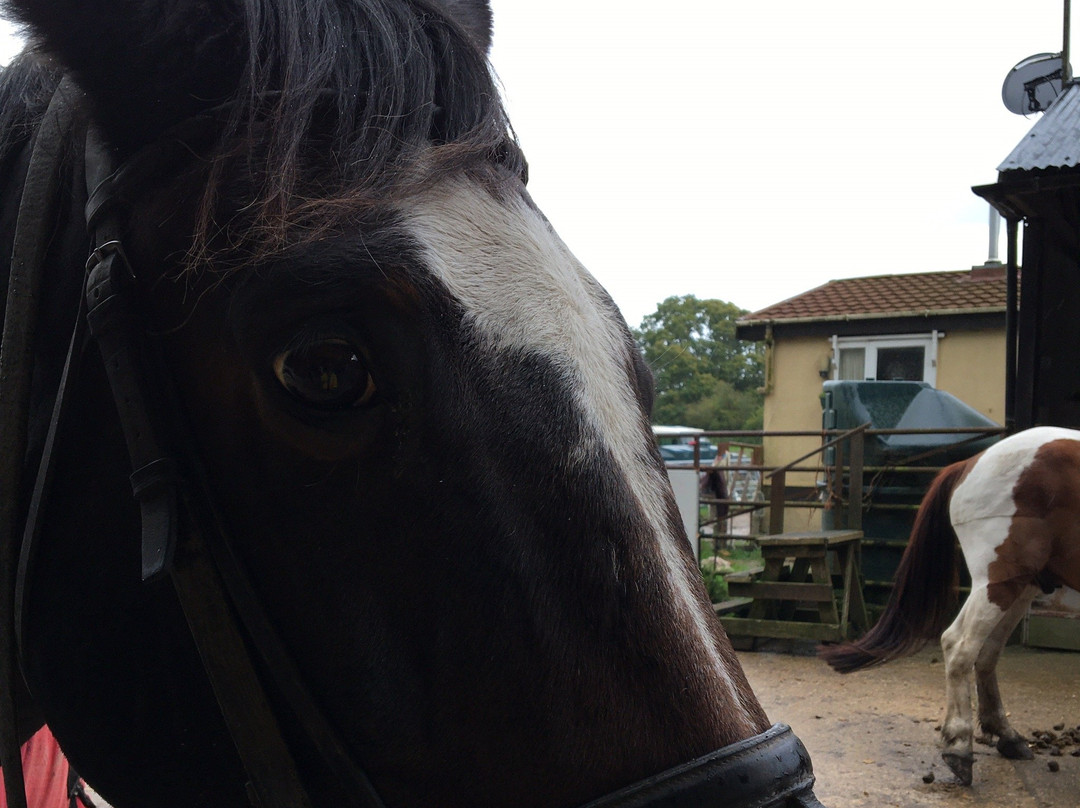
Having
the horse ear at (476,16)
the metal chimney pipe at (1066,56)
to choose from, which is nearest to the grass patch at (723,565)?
the horse ear at (476,16)

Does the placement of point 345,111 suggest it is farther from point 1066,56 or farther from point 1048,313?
point 1066,56

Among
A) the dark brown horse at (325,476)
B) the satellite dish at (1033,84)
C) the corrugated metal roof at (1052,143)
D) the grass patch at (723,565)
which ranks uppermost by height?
the satellite dish at (1033,84)

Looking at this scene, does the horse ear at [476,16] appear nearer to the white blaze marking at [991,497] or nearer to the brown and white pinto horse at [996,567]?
the brown and white pinto horse at [996,567]

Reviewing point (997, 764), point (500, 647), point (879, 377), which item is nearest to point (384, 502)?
point (500, 647)

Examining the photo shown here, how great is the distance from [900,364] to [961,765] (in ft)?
37.4

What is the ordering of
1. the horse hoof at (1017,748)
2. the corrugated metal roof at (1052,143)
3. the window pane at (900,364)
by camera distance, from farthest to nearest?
the window pane at (900,364) < the corrugated metal roof at (1052,143) < the horse hoof at (1017,748)

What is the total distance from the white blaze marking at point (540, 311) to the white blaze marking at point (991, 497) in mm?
5230

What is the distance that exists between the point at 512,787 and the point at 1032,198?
7324mm

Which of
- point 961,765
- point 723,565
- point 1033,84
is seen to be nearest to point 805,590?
point 961,765

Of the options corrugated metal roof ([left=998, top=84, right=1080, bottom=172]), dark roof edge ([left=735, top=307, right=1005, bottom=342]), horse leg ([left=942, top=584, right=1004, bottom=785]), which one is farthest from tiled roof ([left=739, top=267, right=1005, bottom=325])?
horse leg ([left=942, top=584, right=1004, bottom=785])

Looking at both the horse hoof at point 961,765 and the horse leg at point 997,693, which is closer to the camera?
the horse hoof at point 961,765

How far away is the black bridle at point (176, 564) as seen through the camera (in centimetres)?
84

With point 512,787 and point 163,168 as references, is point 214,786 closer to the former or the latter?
point 512,787

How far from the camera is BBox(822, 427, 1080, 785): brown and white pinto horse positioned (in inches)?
203
